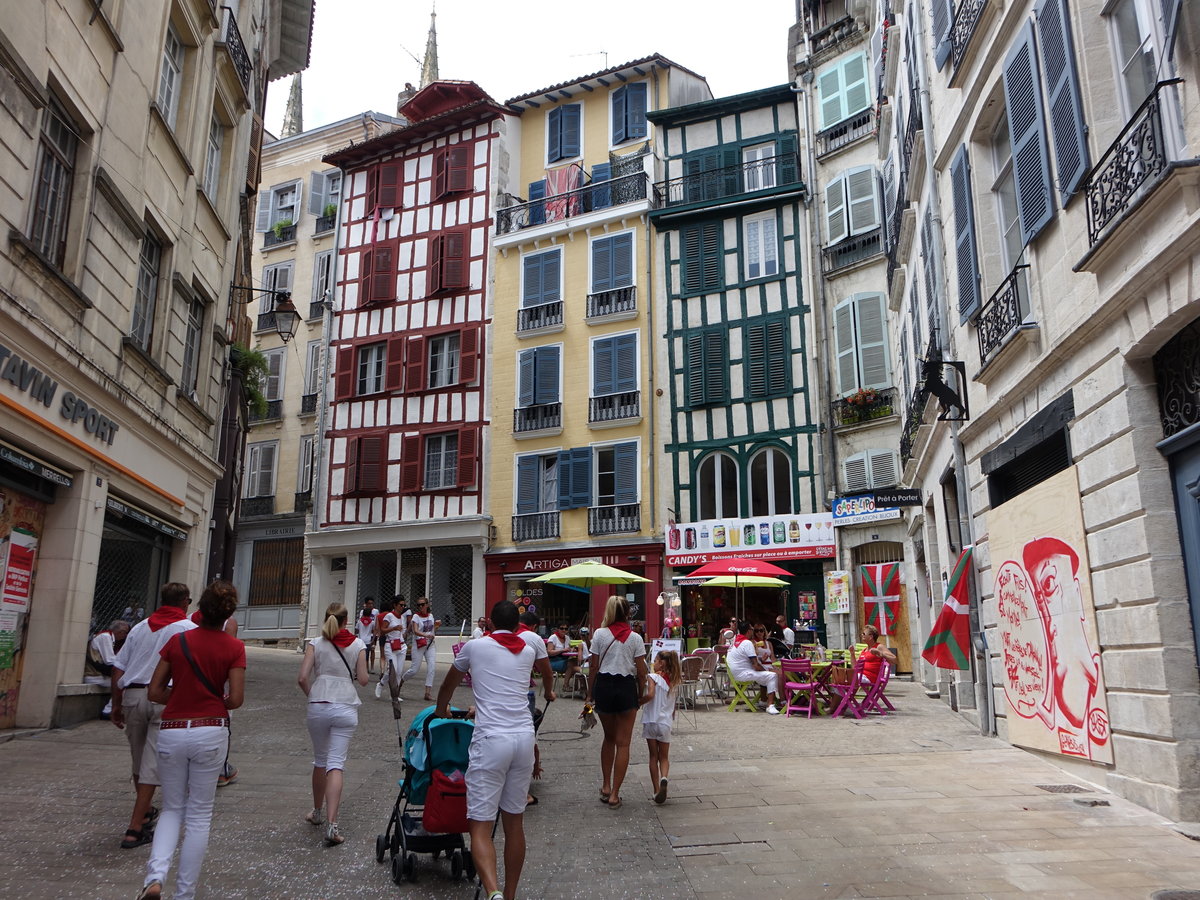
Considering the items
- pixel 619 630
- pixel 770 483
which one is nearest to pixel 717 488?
pixel 770 483

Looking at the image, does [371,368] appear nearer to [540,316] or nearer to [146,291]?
[540,316]

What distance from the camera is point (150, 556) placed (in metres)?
12.7

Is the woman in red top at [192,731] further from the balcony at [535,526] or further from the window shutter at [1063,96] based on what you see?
the balcony at [535,526]

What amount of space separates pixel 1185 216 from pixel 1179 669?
2.90m

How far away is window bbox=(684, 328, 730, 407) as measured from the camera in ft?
73.6

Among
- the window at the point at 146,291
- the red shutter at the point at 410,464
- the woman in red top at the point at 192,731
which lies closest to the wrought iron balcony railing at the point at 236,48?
A: the window at the point at 146,291

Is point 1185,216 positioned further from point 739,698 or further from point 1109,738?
point 739,698

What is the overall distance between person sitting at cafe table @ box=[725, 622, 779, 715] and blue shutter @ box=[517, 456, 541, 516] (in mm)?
11065

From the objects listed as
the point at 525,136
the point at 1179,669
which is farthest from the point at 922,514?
the point at 525,136

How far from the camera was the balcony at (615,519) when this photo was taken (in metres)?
22.5

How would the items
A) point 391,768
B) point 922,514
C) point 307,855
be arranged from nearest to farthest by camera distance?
point 307,855, point 391,768, point 922,514

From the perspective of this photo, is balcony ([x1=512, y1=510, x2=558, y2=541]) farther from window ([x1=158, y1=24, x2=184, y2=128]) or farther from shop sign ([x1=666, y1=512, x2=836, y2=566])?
window ([x1=158, y1=24, x2=184, y2=128])

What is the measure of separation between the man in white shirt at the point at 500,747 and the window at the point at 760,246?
62.9 ft

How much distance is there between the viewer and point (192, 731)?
4.30m
